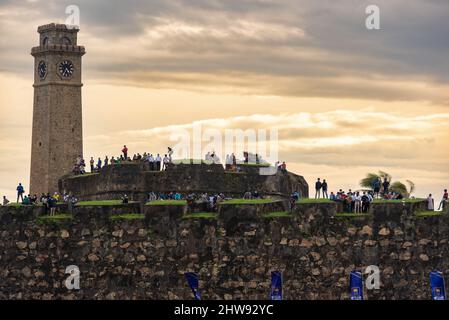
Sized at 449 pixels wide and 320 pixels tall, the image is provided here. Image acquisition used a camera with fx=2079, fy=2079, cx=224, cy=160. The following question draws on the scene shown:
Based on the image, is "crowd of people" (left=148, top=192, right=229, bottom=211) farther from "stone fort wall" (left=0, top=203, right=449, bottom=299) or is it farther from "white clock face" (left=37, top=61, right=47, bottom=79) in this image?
"white clock face" (left=37, top=61, right=47, bottom=79)

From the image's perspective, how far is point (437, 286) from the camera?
95438 millimetres

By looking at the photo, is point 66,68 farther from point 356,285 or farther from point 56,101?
point 356,285

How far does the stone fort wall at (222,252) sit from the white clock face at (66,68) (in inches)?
2141

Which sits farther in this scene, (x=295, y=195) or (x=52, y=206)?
(x=295, y=195)

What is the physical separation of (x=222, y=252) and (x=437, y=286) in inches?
404

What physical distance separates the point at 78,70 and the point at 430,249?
204 feet

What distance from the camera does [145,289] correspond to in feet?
323

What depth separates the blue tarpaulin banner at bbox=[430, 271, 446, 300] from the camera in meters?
95.3

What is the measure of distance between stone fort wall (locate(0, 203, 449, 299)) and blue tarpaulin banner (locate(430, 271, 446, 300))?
488 millimetres

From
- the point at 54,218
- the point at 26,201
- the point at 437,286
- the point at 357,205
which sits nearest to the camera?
the point at 437,286

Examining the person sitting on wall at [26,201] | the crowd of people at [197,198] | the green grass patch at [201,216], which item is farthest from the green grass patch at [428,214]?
the person sitting on wall at [26,201]

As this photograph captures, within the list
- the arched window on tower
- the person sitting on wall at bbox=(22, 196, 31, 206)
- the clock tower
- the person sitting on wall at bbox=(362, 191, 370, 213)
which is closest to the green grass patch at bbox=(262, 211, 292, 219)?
the person sitting on wall at bbox=(362, 191, 370, 213)

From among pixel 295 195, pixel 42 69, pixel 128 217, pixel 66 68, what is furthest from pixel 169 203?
pixel 42 69

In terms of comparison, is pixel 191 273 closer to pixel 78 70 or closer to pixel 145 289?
pixel 145 289
